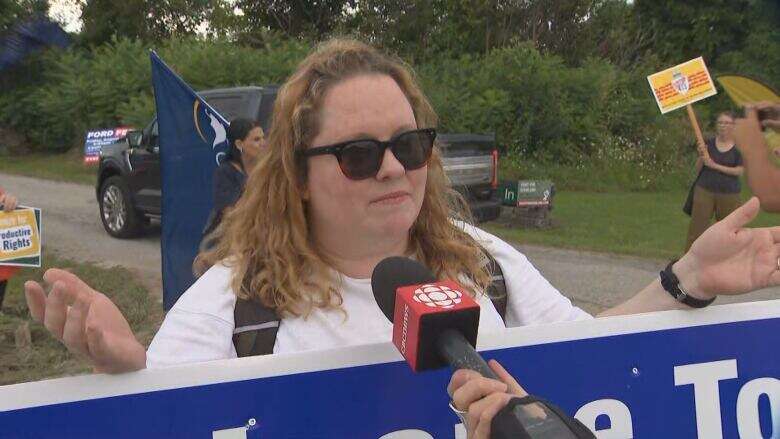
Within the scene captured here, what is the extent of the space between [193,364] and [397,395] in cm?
45

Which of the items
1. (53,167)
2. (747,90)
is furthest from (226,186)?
(53,167)

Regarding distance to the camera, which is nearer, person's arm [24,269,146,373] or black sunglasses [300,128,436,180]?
person's arm [24,269,146,373]

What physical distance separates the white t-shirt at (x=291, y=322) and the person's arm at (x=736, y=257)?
1.34ft

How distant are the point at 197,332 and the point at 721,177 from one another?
8046 millimetres

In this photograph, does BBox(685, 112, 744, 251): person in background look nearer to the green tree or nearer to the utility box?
the utility box

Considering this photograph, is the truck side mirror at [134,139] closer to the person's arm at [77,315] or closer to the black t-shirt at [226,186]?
the black t-shirt at [226,186]

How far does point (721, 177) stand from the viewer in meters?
8.71

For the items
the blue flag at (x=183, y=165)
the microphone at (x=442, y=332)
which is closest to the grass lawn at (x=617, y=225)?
the blue flag at (x=183, y=165)

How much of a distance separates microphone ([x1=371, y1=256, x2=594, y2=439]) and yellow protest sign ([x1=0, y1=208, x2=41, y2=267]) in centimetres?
507

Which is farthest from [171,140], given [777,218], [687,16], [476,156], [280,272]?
[687,16]

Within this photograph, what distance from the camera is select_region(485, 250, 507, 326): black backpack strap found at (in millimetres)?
2111

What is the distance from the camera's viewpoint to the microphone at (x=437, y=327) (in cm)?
130

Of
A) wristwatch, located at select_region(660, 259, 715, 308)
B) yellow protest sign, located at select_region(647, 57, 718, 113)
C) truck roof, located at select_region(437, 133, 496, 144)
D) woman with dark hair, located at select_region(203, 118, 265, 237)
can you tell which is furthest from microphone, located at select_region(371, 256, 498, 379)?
truck roof, located at select_region(437, 133, 496, 144)

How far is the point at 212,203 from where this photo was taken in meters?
5.59
